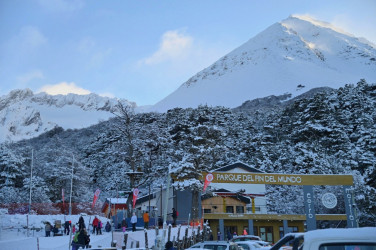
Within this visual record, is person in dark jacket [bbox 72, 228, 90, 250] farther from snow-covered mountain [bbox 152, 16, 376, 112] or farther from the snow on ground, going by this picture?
snow-covered mountain [bbox 152, 16, 376, 112]

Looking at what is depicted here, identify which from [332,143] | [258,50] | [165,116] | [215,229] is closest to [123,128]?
[215,229]

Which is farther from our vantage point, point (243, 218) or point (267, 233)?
point (267, 233)

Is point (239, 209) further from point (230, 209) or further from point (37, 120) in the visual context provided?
point (37, 120)

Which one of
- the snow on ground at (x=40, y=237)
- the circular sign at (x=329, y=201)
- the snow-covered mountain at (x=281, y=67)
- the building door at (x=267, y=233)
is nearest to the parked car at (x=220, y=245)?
the snow on ground at (x=40, y=237)

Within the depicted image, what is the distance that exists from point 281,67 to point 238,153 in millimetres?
96492

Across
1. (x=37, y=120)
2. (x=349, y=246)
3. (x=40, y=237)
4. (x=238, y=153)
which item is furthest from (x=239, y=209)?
(x=37, y=120)

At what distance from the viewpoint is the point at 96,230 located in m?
29.2

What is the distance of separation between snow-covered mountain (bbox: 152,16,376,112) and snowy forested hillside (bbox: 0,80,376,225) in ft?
157

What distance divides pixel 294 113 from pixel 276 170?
20671 millimetres

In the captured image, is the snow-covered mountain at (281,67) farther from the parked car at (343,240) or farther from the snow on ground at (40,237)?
the parked car at (343,240)

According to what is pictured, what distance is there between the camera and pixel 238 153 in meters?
57.9

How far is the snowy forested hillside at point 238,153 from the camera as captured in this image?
1340 inches

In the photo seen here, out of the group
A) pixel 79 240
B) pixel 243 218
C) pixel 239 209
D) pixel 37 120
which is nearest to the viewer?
pixel 79 240

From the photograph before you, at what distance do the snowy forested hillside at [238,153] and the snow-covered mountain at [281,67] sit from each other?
47764 mm
